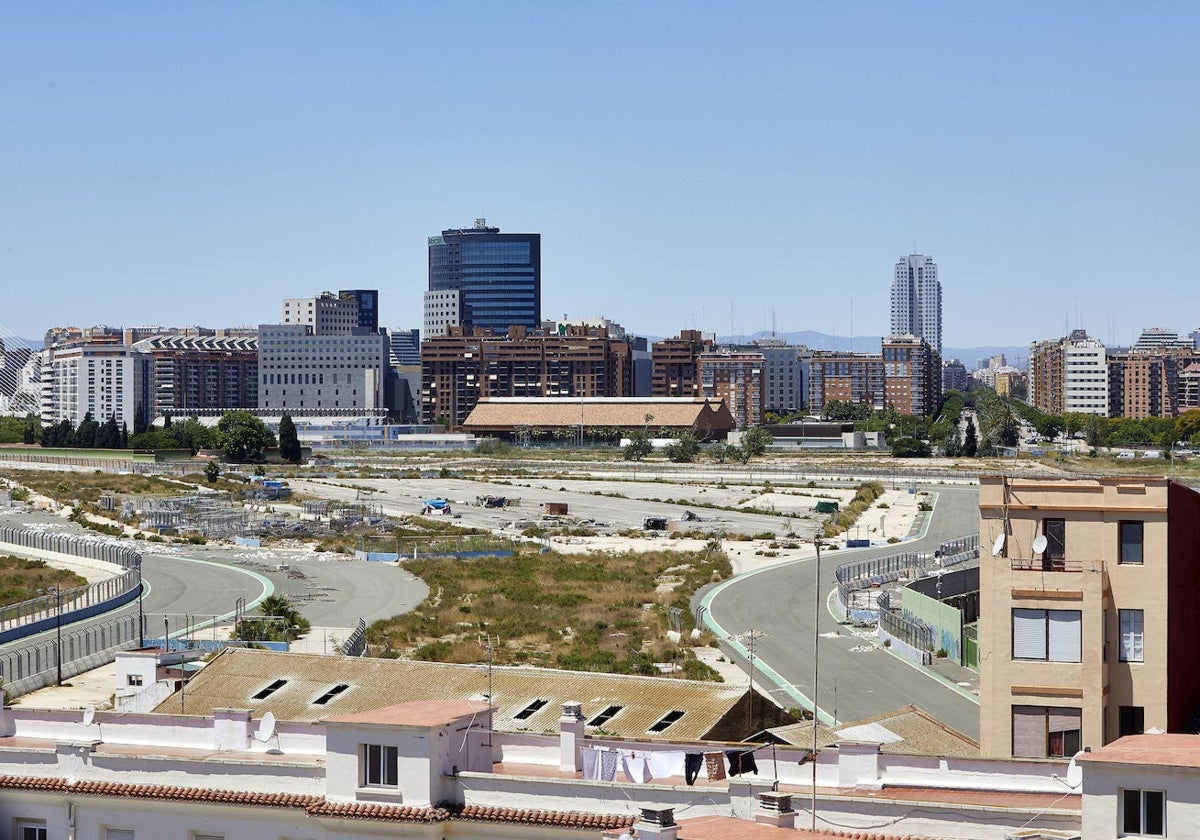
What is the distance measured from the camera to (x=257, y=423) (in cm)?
16562

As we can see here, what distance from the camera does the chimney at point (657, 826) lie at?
43.6 feet

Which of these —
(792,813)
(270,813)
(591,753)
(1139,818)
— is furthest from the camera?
(591,753)

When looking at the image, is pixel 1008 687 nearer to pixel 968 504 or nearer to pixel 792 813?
pixel 792 813

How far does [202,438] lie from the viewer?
181 meters

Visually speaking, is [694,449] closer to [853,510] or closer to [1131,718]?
[853,510]

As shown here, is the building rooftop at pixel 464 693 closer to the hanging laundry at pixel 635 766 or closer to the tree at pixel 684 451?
the hanging laundry at pixel 635 766

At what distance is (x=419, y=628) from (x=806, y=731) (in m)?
29.7

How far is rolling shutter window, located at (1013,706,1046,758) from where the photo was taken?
2414 centimetres

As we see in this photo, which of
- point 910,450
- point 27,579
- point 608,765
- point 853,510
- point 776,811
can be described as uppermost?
point 776,811

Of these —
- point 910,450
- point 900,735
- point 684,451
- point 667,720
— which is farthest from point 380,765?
point 910,450

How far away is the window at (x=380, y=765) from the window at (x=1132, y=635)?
13758 millimetres

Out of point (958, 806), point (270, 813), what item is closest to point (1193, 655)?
point (958, 806)

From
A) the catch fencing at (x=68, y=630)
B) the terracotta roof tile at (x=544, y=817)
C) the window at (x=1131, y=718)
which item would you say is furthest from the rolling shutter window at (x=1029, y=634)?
the catch fencing at (x=68, y=630)

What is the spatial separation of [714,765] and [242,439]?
150 meters
